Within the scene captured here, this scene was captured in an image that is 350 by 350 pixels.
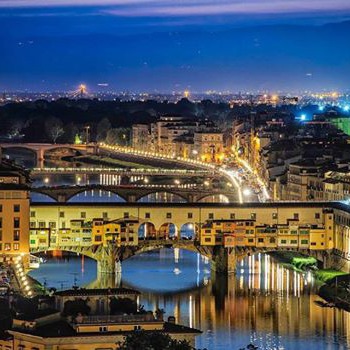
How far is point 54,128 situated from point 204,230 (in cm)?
4745

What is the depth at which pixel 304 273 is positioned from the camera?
90.6ft

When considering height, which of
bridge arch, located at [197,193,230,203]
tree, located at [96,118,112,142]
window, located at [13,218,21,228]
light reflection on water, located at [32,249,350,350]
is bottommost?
light reflection on water, located at [32,249,350,350]

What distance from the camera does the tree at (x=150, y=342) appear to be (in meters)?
13.2

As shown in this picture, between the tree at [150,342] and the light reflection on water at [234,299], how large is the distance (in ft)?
19.6

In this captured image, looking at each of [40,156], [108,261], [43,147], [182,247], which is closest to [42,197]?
[182,247]

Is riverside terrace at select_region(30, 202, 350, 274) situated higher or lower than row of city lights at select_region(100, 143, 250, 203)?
lower

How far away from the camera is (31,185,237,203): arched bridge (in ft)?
132

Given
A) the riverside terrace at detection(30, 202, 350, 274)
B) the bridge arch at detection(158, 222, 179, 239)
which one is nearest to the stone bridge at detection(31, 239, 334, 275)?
the riverside terrace at detection(30, 202, 350, 274)

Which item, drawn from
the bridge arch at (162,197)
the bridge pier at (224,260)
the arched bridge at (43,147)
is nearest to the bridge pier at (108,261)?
the bridge pier at (224,260)

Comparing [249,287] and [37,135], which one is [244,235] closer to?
[249,287]

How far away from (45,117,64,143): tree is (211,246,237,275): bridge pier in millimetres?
45458

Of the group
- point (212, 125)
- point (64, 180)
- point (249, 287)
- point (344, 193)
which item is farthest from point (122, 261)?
point (212, 125)

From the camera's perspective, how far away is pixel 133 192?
135ft

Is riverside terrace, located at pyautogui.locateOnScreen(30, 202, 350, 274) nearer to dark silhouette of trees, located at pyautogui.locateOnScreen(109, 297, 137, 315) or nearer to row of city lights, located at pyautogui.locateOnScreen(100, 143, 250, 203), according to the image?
row of city lights, located at pyautogui.locateOnScreen(100, 143, 250, 203)
